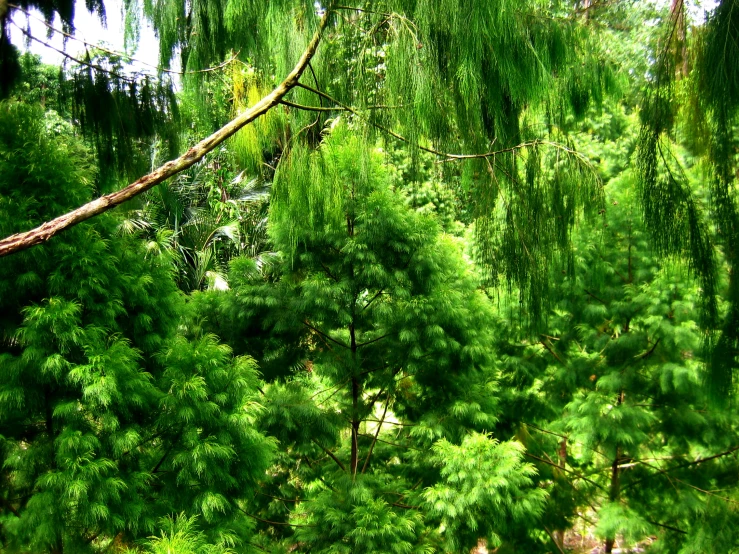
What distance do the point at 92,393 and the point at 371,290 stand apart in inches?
97.9

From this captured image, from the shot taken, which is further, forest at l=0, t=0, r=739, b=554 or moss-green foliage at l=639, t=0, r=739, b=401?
forest at l=0, t=0, r=739, b=554

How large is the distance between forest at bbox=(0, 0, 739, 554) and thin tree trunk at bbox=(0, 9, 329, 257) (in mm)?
11

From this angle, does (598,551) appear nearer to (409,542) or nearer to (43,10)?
(409,542)

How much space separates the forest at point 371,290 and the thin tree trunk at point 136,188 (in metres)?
0.01

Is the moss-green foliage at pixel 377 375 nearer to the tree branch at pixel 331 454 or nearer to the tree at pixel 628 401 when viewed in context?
the tree branch at pixel 331 454

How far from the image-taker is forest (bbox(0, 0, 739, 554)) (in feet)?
6.64

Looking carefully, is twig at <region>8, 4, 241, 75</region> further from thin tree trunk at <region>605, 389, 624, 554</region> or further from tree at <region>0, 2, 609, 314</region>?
thin tree trunk at <region>605, 389, 624, 554</region>

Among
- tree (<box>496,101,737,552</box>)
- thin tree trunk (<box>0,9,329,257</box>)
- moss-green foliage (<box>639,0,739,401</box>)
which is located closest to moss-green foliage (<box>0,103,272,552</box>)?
thin tree trunk (<box>0,9,329,257</box>)

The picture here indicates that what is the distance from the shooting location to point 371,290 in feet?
15.5

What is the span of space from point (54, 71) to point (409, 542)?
3.53m

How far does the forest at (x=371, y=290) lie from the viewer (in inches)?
79.7

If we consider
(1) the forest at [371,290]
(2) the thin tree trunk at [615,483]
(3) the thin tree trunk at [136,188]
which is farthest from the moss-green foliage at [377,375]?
(3) the thin tree trunk at [136,188]

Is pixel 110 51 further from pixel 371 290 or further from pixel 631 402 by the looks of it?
pixel 631 402

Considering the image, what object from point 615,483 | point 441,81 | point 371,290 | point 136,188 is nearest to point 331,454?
point 371,290
